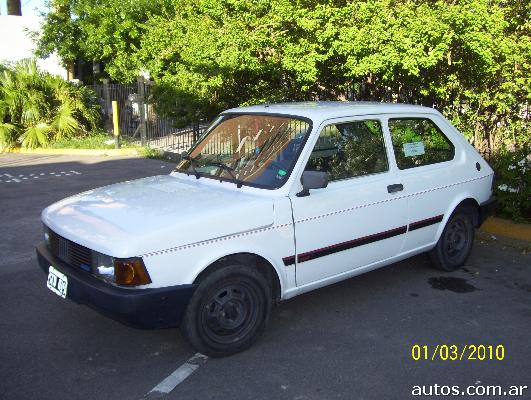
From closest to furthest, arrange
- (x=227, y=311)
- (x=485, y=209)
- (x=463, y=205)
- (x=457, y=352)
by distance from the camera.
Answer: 1. (x=227, y=311)
2. (x=457, y=352)
3. (x=463, y=205)
4. (x=485, y=209)

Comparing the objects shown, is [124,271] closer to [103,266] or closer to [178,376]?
[103,266]

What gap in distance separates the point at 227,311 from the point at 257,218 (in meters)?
0.66

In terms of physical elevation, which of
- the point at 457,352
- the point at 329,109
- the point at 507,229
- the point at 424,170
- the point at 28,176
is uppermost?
the point at 329,109

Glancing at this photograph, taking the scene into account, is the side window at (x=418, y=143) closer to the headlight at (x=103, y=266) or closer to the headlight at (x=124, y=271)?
the headlight at (x=124, y=271)

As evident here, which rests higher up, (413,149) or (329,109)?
(329,109)

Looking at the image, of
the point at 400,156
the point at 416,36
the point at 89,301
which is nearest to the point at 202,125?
the point at 416,36

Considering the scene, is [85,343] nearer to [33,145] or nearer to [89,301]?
[89,301]

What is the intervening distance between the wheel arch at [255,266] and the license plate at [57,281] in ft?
2.97

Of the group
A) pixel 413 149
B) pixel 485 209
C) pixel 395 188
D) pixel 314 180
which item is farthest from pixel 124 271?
pixel 485 209

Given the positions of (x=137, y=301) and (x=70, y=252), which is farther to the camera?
(x=70, y=252)

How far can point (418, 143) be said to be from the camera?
4785 millimetres

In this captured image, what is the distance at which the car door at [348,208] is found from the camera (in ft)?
12.9

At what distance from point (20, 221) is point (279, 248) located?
16.2ft

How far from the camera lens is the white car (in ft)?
10.9
